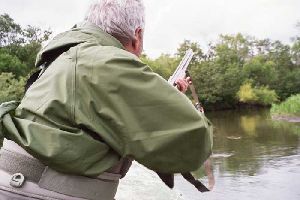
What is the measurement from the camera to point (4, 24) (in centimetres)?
4641

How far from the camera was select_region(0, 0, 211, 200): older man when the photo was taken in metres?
1.68

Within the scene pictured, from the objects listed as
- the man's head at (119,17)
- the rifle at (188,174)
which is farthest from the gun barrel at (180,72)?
the man's head at (119,17)

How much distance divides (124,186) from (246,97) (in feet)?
171

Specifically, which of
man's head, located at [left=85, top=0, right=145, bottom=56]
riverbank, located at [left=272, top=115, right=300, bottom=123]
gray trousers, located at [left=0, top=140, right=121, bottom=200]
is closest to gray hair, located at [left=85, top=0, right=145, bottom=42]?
man's head, located at [left=85, top=0, right=145, bottom=56]

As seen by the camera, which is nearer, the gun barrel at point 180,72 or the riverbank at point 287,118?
the gun barrel at point 180,72

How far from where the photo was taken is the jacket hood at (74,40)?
1854 mm

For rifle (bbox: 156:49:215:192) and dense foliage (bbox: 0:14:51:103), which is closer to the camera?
rifle (bbox: 156:49:215:192)

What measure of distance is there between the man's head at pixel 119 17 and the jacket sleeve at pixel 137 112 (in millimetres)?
267

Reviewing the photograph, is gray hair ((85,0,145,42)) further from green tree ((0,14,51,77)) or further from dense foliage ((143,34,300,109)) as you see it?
dense foliage ((143,34,300,109))

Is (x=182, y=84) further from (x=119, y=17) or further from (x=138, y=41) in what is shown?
(x=119, y=17)

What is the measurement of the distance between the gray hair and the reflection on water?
7.18 m

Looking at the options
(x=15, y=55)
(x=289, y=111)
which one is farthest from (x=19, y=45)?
(x=289, y=111)

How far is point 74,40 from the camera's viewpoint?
185 cm

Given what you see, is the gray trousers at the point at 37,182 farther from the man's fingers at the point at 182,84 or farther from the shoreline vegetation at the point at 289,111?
the shoreline vegetation at the point at 289,111
